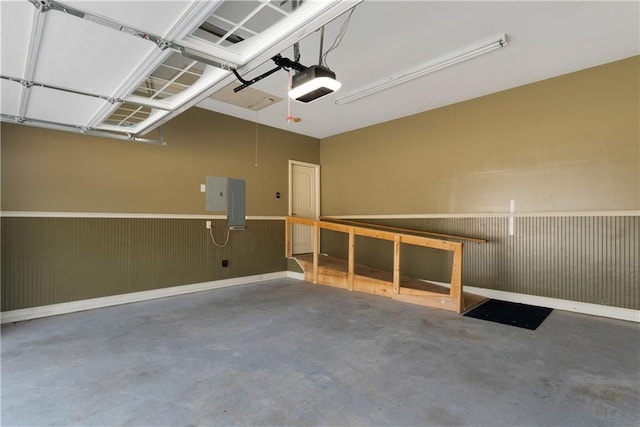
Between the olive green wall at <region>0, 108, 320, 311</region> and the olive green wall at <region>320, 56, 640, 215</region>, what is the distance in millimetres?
2394

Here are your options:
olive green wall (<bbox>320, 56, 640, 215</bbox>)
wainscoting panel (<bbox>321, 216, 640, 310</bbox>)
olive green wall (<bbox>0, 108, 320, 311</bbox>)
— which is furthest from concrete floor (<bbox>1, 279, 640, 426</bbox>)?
olive green wall (<bbox>320, 56, 640, 215</bbox>)

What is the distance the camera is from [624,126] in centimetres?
374

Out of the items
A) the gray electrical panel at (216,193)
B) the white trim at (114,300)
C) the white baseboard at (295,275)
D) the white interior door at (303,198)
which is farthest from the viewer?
the white interior door at (303,198)

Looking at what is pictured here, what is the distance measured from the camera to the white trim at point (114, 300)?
370cm

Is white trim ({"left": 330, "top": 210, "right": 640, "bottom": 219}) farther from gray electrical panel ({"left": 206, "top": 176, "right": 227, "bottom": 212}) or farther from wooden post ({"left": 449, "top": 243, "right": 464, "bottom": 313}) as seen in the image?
gray electrical panel ({"left": 206, "top": 176, "right": 227, "bottom": 212})

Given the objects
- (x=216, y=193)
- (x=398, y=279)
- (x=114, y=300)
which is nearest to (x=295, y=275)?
(x=216, y=193)

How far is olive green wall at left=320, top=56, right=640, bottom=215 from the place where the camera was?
3779mm

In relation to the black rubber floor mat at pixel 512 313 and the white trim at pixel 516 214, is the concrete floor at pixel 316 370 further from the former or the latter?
the white trim at pixel 516 214

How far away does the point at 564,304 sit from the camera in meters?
4.09

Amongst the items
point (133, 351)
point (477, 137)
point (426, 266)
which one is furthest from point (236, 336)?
point (477, 137)

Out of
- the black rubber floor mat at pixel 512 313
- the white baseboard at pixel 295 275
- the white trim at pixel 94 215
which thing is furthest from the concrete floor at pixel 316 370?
the white baseboard at pixel 295 275

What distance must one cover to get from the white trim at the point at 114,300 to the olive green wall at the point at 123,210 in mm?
74

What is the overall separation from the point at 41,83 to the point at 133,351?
2.43 m

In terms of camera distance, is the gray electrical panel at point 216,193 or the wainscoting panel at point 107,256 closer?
the wainscoting panel at point 107,256
